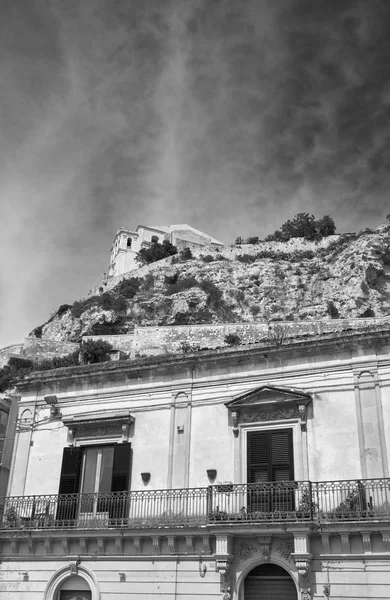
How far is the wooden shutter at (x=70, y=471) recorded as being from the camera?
18828 millimetres

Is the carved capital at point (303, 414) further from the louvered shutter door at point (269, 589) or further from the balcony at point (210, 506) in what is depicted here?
the louvered shutter door at point (269, 589)

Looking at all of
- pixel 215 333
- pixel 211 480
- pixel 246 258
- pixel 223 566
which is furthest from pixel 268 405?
pixel 246 258

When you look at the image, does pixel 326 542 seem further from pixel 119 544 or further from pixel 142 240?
pixel 142 240

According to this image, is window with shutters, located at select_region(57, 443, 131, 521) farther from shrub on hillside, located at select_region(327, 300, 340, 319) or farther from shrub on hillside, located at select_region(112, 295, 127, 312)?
shrub on hillside, located at select_region(112, 295, 127, 312)

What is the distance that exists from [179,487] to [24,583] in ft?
17.3

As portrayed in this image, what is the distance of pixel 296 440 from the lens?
1680 cm

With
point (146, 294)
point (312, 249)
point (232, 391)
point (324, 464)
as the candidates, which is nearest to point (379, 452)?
point (324, 464)

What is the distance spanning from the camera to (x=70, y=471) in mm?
19016

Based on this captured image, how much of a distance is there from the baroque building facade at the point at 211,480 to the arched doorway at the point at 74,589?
0.04 meters

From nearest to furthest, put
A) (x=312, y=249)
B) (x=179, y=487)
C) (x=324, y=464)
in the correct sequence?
(x=324, y=464) → (x=179, y=487) → (x=312, y=249)

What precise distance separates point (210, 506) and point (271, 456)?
2.10 meters

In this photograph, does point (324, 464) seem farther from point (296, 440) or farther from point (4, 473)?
point (4, 473)

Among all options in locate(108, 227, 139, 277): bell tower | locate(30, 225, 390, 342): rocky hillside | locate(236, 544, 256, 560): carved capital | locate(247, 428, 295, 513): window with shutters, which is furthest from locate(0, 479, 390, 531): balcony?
locate(108, 227, 139, 277): bell tower

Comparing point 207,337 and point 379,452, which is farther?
point 207,337
